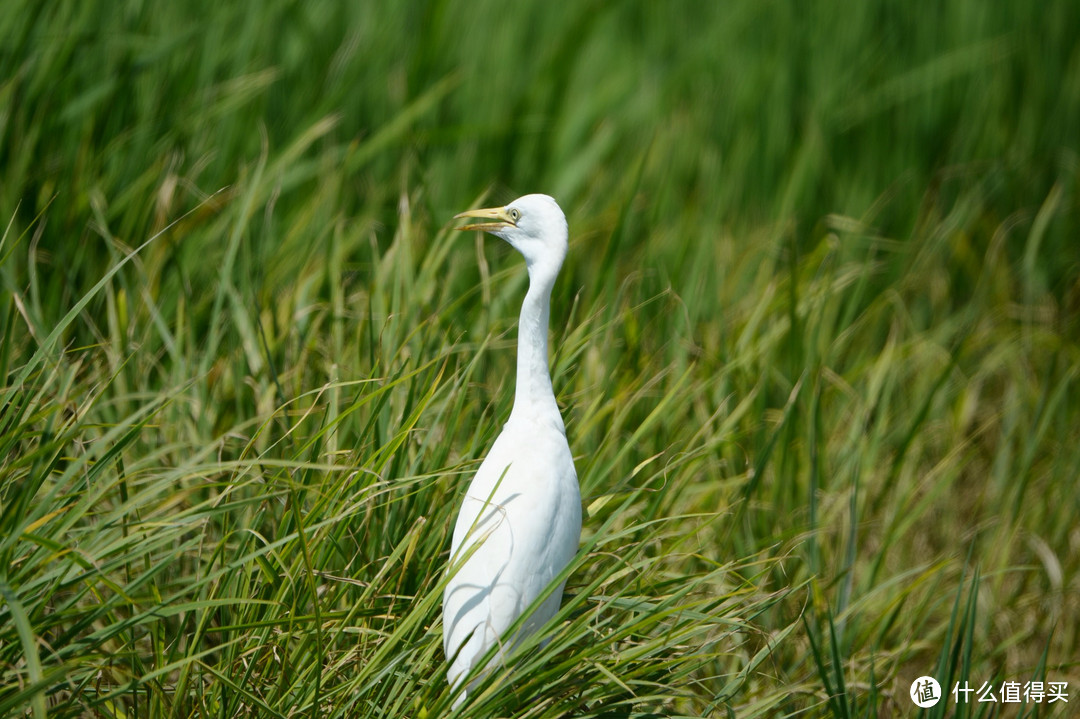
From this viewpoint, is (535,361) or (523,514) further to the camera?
(535,361)

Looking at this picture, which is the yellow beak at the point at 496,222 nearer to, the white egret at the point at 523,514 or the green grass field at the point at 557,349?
the white egret at the point at 523,514


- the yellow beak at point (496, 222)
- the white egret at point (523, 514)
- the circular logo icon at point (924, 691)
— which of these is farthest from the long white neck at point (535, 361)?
the circular logo icon at point (924, 691)

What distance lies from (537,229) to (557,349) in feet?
1.65

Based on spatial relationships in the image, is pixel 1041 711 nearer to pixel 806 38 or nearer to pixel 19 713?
pixel 19 713

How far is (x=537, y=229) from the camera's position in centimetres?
184

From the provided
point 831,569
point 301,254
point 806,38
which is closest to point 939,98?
point 806,38

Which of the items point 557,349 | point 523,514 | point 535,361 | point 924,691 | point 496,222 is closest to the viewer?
point 523,514

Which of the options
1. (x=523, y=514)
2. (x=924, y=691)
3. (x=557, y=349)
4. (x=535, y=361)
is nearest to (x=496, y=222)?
(x=535, y=361)

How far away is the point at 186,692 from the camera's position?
171 cm

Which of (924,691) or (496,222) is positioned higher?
(496,222)

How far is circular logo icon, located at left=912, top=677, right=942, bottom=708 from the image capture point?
80.0 inches

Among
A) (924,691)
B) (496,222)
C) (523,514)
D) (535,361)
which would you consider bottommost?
(924,691)

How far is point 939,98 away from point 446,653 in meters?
3.52

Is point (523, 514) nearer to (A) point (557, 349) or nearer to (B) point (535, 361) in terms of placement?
(B) point (535, 361)
